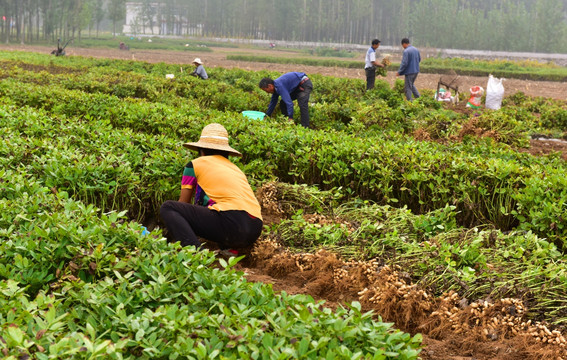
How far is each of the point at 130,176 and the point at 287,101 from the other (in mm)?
4653

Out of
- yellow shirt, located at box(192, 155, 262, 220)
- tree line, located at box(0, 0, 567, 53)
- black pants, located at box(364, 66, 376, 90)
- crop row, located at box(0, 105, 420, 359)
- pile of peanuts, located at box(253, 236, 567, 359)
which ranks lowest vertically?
pile of peanuts, located at box(253, 236, 567, 359)

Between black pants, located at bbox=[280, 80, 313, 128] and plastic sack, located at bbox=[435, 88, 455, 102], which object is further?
plastic sack, located at bbox=[435, 88, 455, 102]

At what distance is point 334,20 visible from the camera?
9606cm

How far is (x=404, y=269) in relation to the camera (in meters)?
4.16

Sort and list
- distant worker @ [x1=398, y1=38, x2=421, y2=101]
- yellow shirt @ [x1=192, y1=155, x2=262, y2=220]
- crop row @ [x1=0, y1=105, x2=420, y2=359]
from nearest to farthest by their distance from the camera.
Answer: crop row @ [x1=0, y1=105, x2=420, y2=359] < yellow shirt @ [x1=192, y1=155, x2=262, y2=220] < distant worker @ [x1=398, y1=38, x2=421, y2=101]

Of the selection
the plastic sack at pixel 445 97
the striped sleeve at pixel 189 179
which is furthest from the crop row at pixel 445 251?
the plastic sack at pixel 445 97

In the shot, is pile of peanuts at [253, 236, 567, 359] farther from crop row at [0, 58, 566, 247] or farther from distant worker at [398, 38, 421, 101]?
distant worker at [398, 38, 421, 101]

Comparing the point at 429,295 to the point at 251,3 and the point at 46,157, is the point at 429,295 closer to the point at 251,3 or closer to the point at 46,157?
the point at 46,157

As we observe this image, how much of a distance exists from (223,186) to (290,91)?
5745 millimetres

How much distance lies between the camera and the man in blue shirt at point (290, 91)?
9438 millimetres

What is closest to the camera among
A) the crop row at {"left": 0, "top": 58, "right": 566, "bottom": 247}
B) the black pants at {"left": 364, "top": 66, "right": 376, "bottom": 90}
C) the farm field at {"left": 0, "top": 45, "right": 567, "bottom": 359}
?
the farm field at {"left": 0, "top": 45, "right": 567, "bottom": 359}

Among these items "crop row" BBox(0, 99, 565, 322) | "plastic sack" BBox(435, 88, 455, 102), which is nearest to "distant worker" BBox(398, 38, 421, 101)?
"plastic sack" BBox(435, 88, 455, 102)

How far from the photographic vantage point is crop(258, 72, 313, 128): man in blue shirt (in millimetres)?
9438

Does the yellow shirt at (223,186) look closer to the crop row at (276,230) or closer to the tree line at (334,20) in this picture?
the crop row at (276,230)
